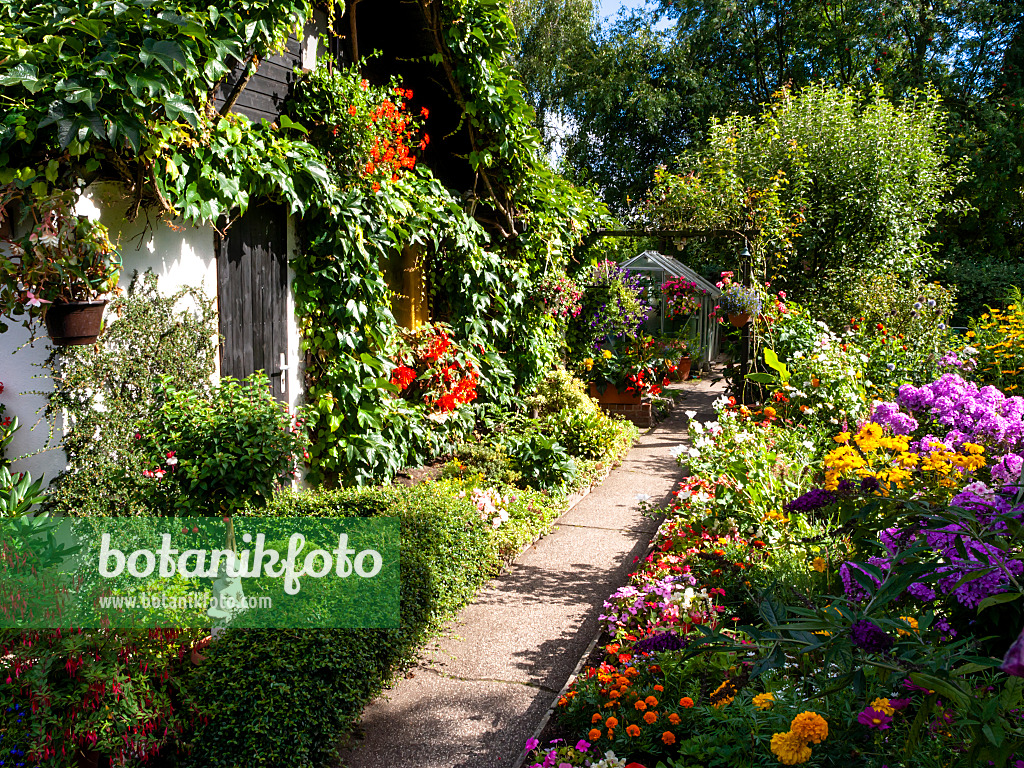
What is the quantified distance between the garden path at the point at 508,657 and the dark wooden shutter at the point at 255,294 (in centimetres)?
230

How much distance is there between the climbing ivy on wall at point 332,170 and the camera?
3.39 meters

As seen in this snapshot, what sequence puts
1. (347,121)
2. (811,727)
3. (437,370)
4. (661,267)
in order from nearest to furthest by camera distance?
(811,727) → (347,121) → (437,370) → (661,267)

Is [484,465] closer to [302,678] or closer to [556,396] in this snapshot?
[556,396]

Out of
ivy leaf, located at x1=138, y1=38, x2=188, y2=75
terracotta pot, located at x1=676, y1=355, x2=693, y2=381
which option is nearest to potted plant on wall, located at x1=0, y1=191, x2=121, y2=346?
ivy leaf, located at x1=138, y1=38, x2=188, y2=75

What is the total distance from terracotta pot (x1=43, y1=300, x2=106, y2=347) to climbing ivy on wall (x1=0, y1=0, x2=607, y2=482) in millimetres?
543

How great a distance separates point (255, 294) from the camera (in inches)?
207

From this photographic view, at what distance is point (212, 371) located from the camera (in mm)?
4738

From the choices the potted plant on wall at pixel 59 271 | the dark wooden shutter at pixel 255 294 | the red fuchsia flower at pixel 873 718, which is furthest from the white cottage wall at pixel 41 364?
the red fuchsia flower at pixel 873 718

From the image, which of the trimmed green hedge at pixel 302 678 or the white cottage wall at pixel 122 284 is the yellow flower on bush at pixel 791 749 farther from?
the white cottage wall at pixel 122 284

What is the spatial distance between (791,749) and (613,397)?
7.60 meters

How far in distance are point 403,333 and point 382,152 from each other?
5.18ft

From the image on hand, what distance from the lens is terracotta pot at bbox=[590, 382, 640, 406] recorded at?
31.4ft

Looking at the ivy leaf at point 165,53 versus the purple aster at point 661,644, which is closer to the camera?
the purple aster at point 661,644

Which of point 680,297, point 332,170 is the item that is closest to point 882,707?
point 332,170
